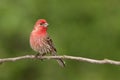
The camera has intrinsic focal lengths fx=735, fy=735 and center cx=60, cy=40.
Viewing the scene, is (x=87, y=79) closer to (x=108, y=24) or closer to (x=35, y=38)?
(x=108, y=24)

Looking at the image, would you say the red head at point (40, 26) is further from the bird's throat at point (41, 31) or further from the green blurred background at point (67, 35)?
the green blurred background at point (67, 35)

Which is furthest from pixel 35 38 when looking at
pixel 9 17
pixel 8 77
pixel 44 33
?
pixel 8 77

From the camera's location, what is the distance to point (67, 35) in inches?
→ 522

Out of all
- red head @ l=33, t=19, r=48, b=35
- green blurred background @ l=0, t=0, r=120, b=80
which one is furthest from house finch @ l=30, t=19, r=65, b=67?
green blurred background @ l=0, t=0, r=120, b=80

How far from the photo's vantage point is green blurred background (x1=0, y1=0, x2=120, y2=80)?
13.0 metres

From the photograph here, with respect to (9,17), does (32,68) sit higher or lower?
lower

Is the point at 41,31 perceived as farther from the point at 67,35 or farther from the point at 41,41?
the point at 67,35

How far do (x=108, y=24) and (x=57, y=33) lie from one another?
1211 millimetres

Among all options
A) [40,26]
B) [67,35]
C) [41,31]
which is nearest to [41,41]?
[41,31]

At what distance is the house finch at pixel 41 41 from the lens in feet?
29.7

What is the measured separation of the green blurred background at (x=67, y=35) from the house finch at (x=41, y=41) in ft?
10.9

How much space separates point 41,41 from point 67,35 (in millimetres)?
4010

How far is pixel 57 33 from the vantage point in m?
13.0

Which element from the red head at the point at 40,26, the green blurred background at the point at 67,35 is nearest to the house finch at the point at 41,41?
the red head at the point at 40,26
